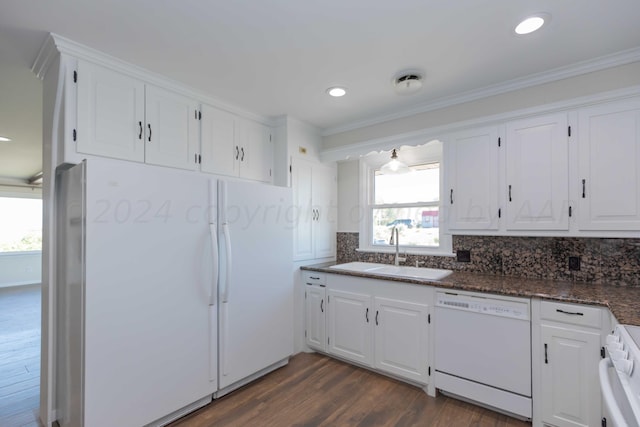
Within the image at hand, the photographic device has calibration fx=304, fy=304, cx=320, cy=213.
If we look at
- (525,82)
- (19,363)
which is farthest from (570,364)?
(19,363)

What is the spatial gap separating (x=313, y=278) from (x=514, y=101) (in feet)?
7.69

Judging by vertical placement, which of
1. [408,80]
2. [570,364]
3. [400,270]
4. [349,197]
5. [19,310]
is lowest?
[19,310]

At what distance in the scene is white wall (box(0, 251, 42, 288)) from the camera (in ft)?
22.0

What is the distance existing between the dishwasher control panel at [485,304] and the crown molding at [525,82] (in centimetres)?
162

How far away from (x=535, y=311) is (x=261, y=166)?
2.56 metres

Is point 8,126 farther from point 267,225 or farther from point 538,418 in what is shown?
point 538,418

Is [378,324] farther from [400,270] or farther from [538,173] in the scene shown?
[538,173]

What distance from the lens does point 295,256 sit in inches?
126

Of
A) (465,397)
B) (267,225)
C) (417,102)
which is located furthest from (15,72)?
(465,397)

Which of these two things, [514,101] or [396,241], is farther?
[396,241]

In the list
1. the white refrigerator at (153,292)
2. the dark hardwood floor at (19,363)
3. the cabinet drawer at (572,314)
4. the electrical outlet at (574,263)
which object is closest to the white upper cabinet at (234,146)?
the white refrigerator at (153,292)

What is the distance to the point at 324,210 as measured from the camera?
11.9 ft

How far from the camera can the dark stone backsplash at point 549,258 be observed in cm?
214

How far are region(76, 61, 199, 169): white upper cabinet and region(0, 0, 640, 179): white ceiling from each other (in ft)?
0.56
